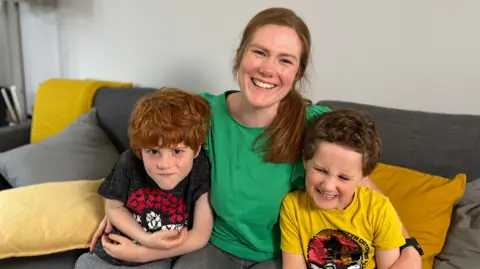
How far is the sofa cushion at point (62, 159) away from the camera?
6.09 feet

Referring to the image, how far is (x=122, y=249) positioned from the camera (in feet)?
4.52

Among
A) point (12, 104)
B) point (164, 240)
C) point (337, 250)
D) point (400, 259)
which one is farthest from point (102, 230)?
point (12, 104)

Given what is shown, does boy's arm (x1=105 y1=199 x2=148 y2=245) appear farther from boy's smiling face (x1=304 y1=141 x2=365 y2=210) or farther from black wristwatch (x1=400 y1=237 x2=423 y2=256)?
black wristwatch (x1=400 y1=237 x2=423 y2=256)

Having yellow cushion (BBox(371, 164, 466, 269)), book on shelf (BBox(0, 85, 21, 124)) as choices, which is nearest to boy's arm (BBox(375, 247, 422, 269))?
yellow cushion (BBox(371, 164, 466, 269))

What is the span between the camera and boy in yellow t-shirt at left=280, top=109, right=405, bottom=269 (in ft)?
3.91

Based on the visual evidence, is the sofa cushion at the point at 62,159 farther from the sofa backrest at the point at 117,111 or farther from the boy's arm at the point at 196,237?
the boy's arm at the point at 196,237

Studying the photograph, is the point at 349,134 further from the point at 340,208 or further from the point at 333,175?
the point at 340,208

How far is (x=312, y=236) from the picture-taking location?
130 centimetres

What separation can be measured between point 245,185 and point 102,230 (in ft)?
1.59

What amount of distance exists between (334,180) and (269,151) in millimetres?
240

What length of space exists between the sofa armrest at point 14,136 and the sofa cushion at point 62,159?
270 mm

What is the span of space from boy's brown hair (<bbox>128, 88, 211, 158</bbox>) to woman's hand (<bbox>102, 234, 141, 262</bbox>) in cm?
27

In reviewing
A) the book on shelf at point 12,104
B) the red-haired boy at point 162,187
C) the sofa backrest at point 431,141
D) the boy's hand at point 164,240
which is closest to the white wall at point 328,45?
the sofa backrest at point 431,141

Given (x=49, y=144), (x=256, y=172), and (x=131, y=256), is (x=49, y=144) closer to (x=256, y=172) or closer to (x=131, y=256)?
(x=131, y=256)
